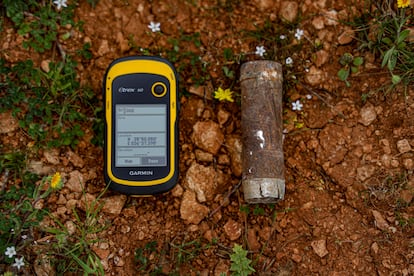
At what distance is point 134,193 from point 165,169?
0.74 ft

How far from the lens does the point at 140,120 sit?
3352mm

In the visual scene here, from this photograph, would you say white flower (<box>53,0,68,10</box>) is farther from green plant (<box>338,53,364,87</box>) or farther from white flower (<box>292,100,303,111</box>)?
green plant (<box>338,53,364,87</box>)

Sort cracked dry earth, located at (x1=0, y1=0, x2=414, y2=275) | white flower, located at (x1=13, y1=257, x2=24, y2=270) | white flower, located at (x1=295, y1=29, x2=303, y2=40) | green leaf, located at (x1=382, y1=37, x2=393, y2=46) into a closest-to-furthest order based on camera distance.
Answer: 1. white flower, located at (x1=13, y1=257, x2=24, y2=270)
2. cracked dry earth, located at (x1=0, y1=0, x2=414, y2=275)
3. green leaf, located at (x1=382, y1=37, x2=393, y2=46)
4. white flower, located at (x1=295, y1=29, x2=303, y2=40)

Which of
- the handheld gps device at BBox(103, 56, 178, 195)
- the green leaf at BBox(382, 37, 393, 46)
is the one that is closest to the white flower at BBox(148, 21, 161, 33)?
the handheld gps device at BBox(103, 56, 178, 195)

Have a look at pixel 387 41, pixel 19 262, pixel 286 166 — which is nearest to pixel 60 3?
pixel 19 262

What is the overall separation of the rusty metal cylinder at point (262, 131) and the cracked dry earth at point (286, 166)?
0.50 feet

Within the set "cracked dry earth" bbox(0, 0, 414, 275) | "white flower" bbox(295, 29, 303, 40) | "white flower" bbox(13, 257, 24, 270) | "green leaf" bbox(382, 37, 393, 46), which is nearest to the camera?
"white flower" bbox(13, 257, 24, 270)

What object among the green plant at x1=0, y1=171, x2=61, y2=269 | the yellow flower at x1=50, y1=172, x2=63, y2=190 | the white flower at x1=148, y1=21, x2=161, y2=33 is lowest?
the green plant at x1=0, y1=171, x2=61, y2=269

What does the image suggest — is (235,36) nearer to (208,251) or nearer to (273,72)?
(273,72)

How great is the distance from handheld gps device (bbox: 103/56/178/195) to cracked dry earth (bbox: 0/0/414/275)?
20 cm

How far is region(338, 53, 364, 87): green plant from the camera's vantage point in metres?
3.51

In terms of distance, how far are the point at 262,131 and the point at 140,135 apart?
2.34ft

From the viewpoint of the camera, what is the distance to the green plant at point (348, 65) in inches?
138

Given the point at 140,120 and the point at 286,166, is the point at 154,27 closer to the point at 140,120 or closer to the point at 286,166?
the point at 140,120
